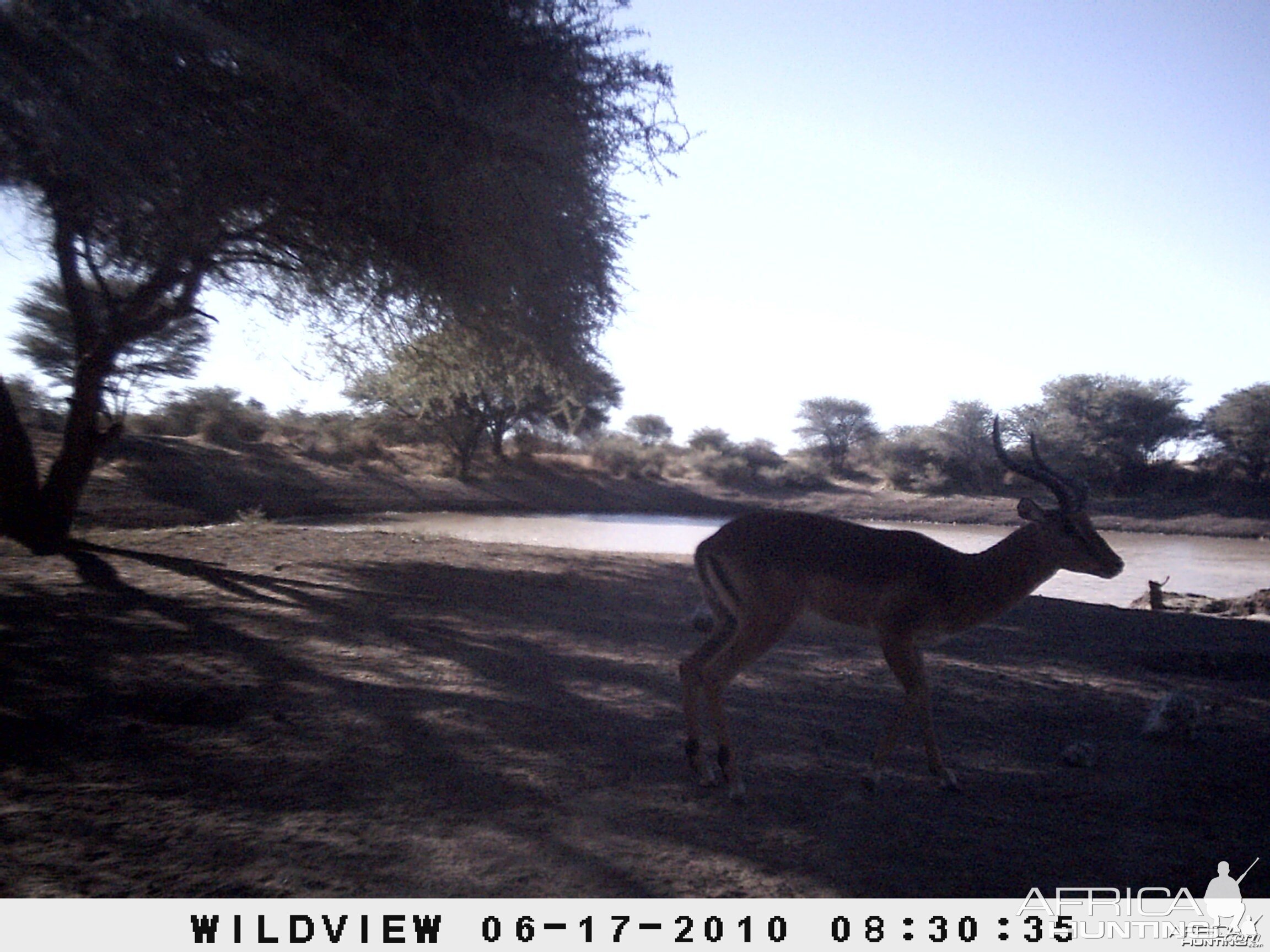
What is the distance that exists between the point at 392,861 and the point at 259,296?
1080 centimetres

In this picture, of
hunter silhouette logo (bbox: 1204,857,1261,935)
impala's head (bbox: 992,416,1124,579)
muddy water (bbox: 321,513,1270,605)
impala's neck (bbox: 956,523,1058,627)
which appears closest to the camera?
hunter silhouette logo (bbox: 1204,857,1261,935)

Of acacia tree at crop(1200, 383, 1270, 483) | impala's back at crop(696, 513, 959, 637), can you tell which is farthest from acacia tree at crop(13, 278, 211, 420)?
acacia tree at crop(1200, 383, 1270, 483)

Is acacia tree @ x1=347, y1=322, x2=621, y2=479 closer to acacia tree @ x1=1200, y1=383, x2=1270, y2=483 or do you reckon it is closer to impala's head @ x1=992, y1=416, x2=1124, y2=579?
impala's head @ x1=992, y1=416, x2=1124, y2=579

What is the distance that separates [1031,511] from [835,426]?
102 ft

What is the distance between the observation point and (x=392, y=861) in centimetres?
385

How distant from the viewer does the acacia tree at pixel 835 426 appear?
34062mm

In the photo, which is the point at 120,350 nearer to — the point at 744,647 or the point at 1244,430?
the point at 744,647

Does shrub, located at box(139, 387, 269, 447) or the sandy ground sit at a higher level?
shrub, located at box(139, 387, 269, 447)

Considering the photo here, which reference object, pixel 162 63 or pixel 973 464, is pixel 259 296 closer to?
pixel 162 63

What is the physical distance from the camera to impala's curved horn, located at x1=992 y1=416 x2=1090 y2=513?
232 inches

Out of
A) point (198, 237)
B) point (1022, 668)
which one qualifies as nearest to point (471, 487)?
point (198, 237)

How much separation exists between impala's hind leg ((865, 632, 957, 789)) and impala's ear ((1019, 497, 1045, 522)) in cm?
130
